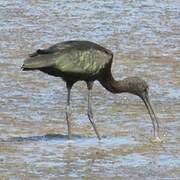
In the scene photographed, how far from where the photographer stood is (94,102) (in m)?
11.6

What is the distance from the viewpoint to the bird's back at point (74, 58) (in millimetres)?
9758

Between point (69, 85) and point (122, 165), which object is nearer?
point (122, 165)

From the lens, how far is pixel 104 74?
10344 mm

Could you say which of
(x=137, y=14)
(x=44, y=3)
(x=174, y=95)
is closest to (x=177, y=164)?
(x=174, y=95)

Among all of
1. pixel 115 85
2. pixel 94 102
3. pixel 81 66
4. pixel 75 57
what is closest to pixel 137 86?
pixel 115 85

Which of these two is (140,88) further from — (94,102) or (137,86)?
(94,102)

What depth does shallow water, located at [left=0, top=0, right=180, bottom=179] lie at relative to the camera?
28.9ft

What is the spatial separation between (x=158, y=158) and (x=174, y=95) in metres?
2.84

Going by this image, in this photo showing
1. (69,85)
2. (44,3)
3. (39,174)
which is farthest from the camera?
(44,3)

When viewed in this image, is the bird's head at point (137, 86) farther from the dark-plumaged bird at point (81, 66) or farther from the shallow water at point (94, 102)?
the shallow water at point (94, 102)

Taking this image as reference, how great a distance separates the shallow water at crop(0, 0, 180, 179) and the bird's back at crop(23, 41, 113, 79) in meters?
0.65

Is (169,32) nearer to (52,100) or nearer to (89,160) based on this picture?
(52,100)

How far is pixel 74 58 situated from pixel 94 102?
1695mm

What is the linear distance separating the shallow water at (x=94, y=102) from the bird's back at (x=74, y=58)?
A: 0.65 meters
